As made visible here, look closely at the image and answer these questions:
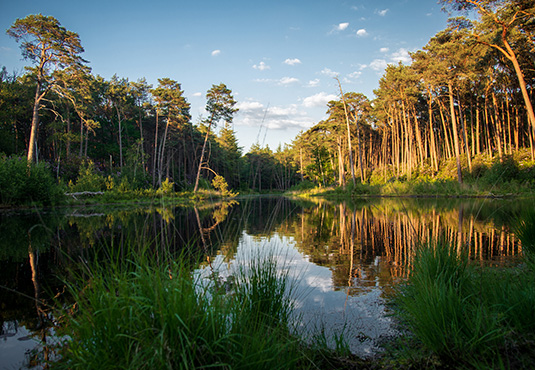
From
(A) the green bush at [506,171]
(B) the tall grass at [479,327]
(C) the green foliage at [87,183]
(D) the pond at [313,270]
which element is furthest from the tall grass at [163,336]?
(A) the green bush at [506,171]

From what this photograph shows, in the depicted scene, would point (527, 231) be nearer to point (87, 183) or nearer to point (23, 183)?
point (23, 183)

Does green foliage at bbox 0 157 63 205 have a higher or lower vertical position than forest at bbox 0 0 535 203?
lower

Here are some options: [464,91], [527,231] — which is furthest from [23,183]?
[464,91]

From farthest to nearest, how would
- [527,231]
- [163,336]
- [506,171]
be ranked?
1. [506,171]
2. [527,231]
3. [163,336]

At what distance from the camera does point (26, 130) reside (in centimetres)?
3155

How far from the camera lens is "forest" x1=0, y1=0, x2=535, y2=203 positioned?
16969mm

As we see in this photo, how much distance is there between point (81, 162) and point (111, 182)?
19.2 ft

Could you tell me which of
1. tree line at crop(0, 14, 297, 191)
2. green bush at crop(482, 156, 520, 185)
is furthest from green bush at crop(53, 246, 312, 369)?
green bush at crop(482, 156, 520, 185)

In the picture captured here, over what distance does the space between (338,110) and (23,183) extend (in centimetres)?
3002

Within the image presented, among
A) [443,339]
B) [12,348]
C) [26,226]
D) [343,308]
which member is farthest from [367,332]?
[26,226]

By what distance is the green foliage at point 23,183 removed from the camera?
15.1 meters

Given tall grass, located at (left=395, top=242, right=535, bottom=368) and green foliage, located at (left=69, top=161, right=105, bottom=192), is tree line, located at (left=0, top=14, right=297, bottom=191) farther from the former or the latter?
tall grass, located at (left=395, top=242, right=535, bottom=368)

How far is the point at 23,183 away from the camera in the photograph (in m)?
15.5

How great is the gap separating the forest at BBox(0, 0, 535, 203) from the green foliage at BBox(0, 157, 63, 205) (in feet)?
1.22
